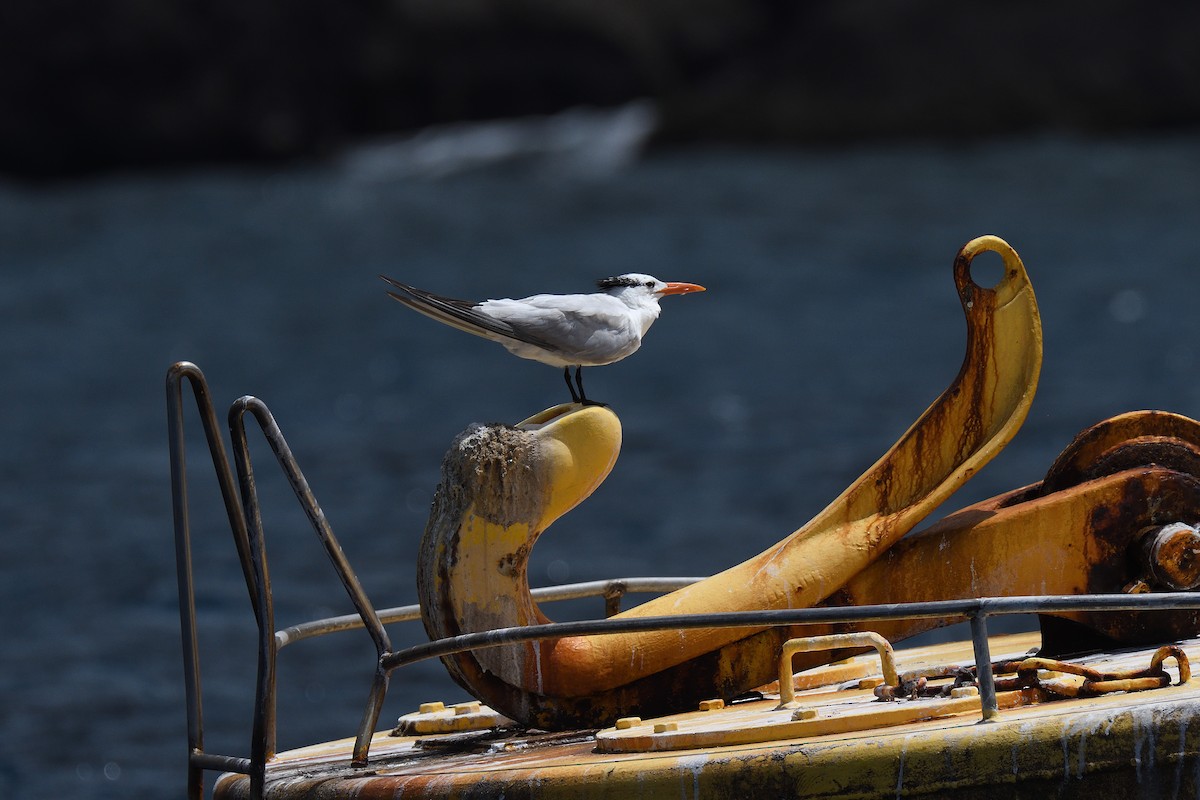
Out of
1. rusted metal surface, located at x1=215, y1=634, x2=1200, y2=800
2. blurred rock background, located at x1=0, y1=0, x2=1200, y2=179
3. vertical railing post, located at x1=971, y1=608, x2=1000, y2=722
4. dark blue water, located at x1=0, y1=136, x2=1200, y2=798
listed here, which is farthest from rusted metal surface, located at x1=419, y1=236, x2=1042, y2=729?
blurred rock background, located at x1=0, y1=0, x2=1200, y2=179

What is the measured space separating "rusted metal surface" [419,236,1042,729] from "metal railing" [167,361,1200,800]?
0.43 meters

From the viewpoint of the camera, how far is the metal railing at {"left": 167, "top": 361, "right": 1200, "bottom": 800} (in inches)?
259

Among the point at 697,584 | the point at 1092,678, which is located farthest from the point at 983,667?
the point at 697,584

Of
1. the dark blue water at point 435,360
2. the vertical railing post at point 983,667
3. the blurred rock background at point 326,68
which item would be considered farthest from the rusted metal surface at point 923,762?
the blurred rock background at point 326,68

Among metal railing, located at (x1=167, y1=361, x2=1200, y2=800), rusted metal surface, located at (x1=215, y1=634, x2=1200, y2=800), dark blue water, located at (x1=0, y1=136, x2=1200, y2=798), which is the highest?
dark blue water, located at (x1=0, y1=136, x2=1200, y2=798)

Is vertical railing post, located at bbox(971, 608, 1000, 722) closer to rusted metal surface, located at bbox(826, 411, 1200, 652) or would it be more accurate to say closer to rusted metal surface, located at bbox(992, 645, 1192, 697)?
rusted metal surface, located at bbox(992, 645, 1192, 697)

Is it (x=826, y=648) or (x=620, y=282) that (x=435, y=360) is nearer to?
(x=620, y=282)

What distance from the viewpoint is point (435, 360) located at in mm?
34531

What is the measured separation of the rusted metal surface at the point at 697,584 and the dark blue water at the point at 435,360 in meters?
9.10

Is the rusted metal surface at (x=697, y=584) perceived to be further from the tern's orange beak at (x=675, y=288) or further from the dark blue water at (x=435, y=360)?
the dark blue water at (x=435, y=360)

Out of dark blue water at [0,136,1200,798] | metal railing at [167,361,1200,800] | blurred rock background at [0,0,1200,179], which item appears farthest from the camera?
blurred rock background at [0,0,1200,179]

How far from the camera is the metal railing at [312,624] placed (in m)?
6.59

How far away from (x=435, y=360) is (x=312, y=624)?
2601 cm

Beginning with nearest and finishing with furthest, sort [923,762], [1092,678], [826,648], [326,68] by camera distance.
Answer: [923,762], [1092,678], [826,648], [326,68]
